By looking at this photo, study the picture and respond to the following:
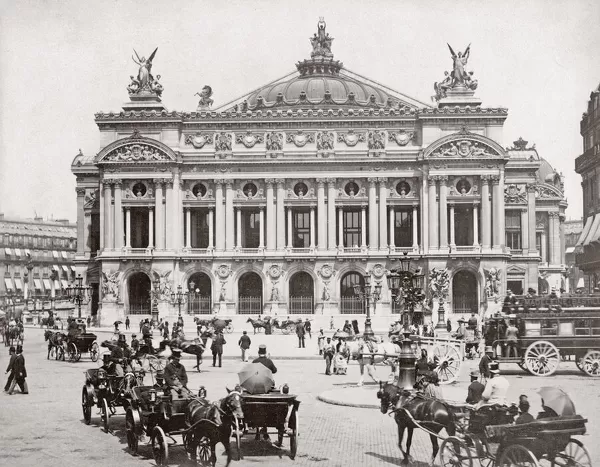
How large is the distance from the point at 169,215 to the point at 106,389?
54.5m

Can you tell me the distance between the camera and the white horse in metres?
29.9

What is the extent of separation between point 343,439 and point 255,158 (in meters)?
57.7

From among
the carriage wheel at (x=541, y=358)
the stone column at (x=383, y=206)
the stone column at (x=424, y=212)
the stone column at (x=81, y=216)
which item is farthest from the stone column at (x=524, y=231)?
the carriage wheel at (x=541, y=358)

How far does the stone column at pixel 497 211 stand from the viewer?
7494 cm

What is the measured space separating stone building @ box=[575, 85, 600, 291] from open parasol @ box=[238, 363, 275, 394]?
37.9m

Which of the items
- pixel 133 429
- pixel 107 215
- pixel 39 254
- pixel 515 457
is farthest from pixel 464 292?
pixel 39 254

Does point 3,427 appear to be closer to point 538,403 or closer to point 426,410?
point 426,410

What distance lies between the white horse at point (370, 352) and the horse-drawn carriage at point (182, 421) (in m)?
11.0

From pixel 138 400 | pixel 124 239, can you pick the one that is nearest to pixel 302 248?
pixel 124 239

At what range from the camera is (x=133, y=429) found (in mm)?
18750

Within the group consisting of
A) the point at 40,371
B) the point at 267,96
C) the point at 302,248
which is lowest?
the point at 40,371

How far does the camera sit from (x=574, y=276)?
10431cm

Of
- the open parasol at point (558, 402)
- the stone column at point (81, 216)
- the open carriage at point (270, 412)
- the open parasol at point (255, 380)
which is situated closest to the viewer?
the open parasol at point (558, 402)

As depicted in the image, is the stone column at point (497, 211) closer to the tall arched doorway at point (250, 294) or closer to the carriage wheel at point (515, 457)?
the tall arched doorway at point (250, 294)
